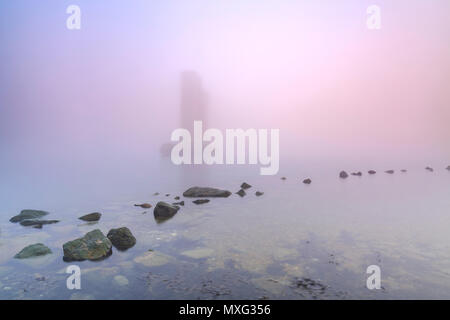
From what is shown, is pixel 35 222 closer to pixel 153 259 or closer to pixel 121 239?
pixel 121 239

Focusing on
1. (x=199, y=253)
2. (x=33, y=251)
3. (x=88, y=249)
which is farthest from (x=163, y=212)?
(x=33, y=251)

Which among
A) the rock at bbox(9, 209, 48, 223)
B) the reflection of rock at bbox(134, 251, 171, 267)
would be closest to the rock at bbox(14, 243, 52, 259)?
the reflection of rock at bbox(134, 251, 171, 267)

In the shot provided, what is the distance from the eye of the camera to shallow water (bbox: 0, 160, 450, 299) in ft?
36.5

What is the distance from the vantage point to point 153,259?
14180mm

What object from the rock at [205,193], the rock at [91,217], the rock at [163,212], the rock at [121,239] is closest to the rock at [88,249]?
the rock at [121,239]

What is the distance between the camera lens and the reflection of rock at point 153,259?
44.8 feet

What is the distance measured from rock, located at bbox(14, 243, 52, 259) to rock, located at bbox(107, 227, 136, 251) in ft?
10.0

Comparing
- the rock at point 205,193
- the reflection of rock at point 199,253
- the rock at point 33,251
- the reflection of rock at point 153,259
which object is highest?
the rock at point 33,251

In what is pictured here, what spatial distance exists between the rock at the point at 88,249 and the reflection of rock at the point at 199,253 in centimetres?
391

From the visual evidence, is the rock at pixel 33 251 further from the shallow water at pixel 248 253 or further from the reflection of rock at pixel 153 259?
the reflection of rock at pixel 153 259

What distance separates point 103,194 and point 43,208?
7814 millimetres

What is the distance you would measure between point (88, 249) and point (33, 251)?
2914mm

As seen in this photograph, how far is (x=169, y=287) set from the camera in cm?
1138
